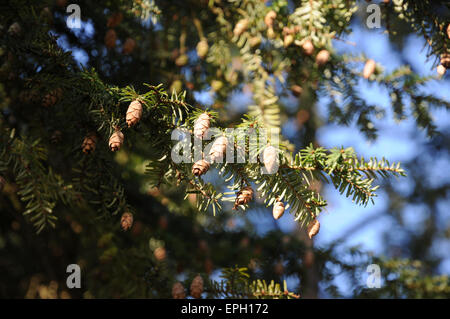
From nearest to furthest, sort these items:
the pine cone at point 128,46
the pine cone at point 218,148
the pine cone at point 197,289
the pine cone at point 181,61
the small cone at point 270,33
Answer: the pine cone at point 218,148 < the pine cone at point 197,289 < the small cone at point 270,33 < the pine cone at point 128,46 < the pine cone at point 181,61

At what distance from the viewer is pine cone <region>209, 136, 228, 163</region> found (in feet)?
2.03

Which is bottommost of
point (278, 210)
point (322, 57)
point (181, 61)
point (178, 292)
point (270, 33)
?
point (178, 292)

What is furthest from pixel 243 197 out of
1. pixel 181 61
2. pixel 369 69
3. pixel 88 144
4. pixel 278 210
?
pixel 181 61

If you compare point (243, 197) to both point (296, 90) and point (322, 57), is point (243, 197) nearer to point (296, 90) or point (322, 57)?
point (322, 57)

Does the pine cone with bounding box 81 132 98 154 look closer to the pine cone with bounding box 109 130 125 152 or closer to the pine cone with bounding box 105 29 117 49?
the pine cone with bounding box 109 130 125 152

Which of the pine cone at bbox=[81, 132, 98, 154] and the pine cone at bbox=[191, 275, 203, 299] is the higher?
the pine cone at bbox=[81, 132, 98, 154]

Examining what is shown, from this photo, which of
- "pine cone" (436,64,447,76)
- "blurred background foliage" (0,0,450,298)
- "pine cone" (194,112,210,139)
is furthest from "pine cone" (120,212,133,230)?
"pine cone" (436,64,447,76)

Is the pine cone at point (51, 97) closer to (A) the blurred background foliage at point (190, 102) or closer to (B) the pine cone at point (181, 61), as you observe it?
(A) the blurred background foliage at point (190, 102)

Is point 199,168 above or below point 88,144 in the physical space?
below

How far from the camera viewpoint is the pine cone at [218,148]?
2.03 ft

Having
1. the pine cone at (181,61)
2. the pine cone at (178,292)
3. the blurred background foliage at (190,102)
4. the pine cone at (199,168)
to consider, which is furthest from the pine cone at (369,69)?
the pine cone at (178,292)

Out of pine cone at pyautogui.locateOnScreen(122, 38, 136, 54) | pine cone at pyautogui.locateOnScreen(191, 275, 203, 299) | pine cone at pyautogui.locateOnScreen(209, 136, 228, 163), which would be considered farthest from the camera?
pine cone at pyautogui.locateOnScreen(122, 38, 136, 54)

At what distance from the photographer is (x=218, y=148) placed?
62 cm
